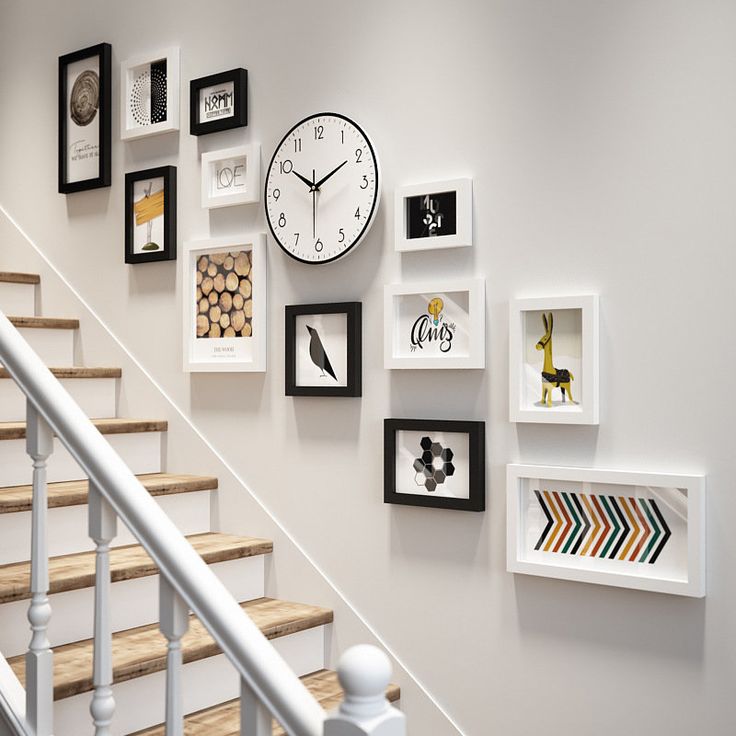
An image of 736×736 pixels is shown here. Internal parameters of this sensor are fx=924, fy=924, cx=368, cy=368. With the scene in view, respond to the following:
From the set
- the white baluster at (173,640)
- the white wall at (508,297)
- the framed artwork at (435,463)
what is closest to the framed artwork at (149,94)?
the white wall at (508,297)

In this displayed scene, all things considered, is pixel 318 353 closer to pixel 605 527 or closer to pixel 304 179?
pixel 304 179

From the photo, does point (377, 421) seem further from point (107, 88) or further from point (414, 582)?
point (107, 88)

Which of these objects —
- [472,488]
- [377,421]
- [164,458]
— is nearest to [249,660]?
Answer: [472,488]

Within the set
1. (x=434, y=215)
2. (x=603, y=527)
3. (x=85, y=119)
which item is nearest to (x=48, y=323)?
(x=85, y=119)

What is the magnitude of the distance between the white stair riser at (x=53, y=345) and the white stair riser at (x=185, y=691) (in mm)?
1378

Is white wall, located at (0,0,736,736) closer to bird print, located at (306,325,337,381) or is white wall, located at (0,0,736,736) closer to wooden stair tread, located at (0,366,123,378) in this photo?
bird print, located at (306,325,337,381)

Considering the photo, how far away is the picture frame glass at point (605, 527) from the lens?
210cm

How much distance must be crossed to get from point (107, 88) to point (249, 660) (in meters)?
2.53

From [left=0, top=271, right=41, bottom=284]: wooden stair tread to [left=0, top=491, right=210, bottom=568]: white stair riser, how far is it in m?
1.17

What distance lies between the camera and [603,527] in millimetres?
2191

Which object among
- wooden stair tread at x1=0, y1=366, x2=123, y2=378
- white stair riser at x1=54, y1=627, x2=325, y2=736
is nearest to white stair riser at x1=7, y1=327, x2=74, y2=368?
wooden stair tread at x1=0, y1=366, x2=123, y2=378

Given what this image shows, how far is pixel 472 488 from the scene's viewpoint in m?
2.39

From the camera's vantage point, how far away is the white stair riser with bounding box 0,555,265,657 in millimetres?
2203

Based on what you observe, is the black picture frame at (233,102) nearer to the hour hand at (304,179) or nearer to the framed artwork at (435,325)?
the hour hand at (304,179)
